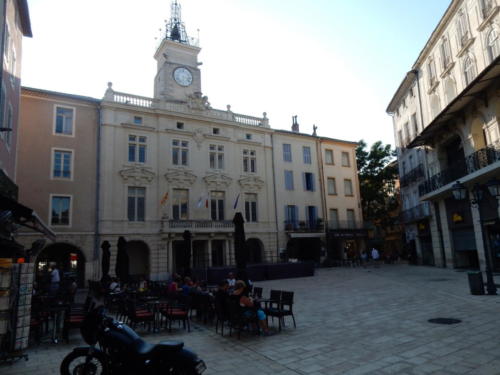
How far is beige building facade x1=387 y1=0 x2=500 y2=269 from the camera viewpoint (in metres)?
18.2

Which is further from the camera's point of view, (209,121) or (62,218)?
(209,121)

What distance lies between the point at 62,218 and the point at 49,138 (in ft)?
18.7

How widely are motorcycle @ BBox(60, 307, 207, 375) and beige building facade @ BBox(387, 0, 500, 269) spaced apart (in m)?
12.5

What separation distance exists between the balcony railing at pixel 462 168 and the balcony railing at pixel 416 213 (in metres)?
1.59

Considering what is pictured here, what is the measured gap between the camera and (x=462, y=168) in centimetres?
2094

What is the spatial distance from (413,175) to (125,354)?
29.1m

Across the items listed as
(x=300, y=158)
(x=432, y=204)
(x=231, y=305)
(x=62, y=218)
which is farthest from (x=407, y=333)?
(x=300, y=158)

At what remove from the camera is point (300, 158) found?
3644 centimetres

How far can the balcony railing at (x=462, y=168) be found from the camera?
17.8 metres

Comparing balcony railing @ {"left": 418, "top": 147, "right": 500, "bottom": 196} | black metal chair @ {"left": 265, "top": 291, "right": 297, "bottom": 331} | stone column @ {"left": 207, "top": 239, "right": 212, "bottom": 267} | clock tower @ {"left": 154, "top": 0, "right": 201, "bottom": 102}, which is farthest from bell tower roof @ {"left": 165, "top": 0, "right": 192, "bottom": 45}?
black metal chair @ {"left": 265, "top": 291, "right": 297, "bottom": 331}

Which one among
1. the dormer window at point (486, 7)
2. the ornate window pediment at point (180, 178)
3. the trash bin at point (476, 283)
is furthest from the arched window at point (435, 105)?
the ornate window pediment at point (180, 178)

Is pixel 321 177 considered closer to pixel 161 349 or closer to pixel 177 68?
pixel 177 68

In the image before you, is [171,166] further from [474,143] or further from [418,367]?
[418,367]

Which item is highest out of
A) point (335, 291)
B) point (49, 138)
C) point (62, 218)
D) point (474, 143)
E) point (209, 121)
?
point (209, 121)
